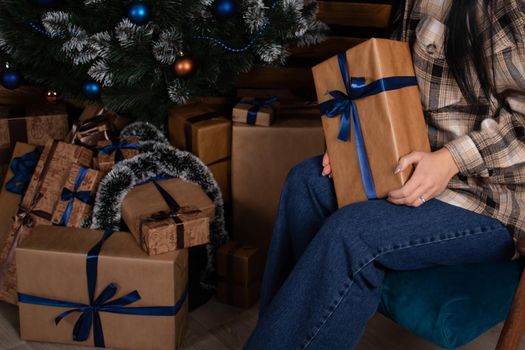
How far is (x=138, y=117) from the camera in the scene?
1.95 meters

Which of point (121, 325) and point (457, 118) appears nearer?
point (457, 118)

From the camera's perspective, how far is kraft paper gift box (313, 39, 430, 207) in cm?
111

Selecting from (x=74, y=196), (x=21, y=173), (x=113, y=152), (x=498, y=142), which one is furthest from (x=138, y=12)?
(x=498, y=142)

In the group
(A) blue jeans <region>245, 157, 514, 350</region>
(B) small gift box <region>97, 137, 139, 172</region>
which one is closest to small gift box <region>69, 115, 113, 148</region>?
(B) small gift box <region>97, 137, 139, 172</region>

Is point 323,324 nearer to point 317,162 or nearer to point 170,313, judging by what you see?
point 317,162

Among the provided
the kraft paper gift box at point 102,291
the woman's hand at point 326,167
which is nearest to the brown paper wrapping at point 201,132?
the kraft paper gift box at point 102,291

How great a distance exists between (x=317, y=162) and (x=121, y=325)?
0.67m

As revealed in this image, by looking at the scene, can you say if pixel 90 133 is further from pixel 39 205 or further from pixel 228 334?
pixel 228 334

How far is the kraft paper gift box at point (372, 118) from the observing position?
3.63 feet

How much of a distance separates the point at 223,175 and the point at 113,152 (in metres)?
0.37

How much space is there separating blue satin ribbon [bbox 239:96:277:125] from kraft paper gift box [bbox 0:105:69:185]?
2.05 feet

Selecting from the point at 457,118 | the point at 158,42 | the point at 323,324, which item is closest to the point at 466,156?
the point at 457,118

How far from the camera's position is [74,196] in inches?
65.9

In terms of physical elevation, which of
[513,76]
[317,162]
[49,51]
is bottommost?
[317,162]
